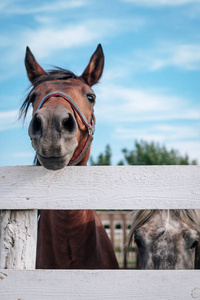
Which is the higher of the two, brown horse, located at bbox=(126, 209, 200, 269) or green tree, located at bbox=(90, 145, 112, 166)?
green tree, located at bbox=(90, 145, 112, 166)

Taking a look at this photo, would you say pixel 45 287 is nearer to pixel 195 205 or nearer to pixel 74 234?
pixel 195 205

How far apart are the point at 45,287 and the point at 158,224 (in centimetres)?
145

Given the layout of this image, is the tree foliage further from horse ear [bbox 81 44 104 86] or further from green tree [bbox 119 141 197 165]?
horse ear [bbox 81 44 104 86]

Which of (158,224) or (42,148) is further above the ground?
(42,148)

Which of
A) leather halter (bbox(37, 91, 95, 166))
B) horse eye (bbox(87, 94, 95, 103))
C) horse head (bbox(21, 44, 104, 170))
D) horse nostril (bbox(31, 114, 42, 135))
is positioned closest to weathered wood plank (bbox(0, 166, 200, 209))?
horse head (bbox(21, 44, 104, 170))

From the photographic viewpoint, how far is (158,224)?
2906 millimetres

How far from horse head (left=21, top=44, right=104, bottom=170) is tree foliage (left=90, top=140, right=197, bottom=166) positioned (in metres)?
38.6

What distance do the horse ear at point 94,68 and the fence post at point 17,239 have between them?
1899mm

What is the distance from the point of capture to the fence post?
1773 millimetres

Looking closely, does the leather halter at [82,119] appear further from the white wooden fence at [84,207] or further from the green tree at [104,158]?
the green tree at [104,158]

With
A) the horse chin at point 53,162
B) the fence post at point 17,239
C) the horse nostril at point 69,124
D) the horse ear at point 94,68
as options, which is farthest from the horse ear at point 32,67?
the fence post at point 17,239

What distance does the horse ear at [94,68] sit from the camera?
3.35 meters

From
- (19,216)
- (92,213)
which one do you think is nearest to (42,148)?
(19,216)

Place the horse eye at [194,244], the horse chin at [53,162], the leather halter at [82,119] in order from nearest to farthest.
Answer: the horse chin at [53,162]
the leather halter at [82,119]
the horse eye at [194,244]
